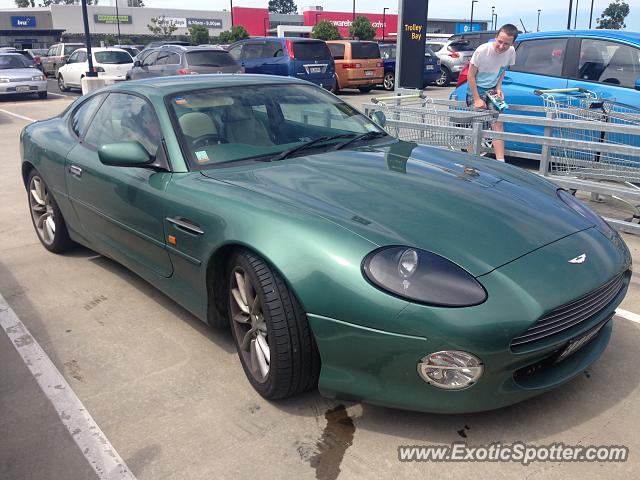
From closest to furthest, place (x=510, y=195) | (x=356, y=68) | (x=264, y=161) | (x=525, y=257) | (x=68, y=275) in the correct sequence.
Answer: (x=525, y=257), (x=510, y=195), (x=264, y=161), (x=68, y=275), (x=356, y=68)

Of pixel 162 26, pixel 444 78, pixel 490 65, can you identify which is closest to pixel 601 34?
pixel 490 65

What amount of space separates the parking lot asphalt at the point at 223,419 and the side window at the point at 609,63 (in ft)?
13.2

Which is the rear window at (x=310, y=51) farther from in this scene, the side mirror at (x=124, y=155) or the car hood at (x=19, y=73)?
the side mirror at (x=124, y=155)

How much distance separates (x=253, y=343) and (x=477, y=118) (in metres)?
3.83

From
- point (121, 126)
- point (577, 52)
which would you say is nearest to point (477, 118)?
point (577, 52)

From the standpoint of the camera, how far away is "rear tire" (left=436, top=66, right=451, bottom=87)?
21.5 m

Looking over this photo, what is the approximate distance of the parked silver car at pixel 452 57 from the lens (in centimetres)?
2120

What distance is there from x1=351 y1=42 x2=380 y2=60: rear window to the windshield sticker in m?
15.8

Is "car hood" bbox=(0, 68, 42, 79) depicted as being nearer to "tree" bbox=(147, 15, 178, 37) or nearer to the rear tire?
the rear tire

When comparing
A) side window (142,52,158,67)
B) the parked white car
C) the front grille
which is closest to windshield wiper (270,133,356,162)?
the front grille

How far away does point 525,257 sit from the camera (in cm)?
252

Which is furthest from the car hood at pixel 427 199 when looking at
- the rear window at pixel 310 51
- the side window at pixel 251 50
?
the side window at pixel 251 50

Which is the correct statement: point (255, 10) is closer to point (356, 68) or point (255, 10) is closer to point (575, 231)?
point (356, 68)

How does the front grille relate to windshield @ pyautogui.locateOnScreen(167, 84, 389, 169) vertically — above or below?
below
